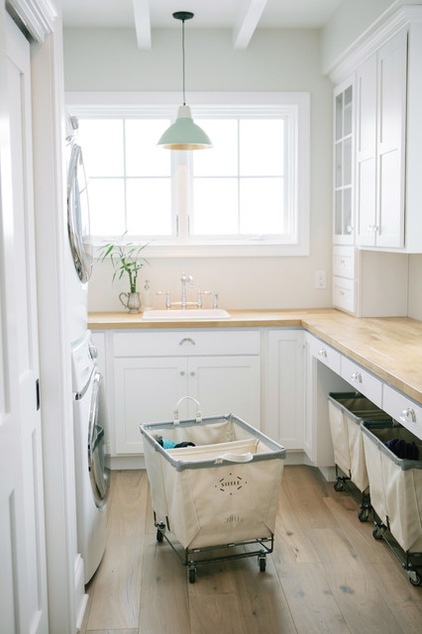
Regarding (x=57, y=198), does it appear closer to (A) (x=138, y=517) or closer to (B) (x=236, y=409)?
(A) (x=138, y=517)

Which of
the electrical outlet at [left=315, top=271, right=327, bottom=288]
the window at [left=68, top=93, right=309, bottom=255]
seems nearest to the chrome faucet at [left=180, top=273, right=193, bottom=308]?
the window at [left=68, top=93, right=309, bottom=255]

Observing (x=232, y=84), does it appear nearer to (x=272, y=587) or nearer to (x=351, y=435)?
(x=351, y=435)

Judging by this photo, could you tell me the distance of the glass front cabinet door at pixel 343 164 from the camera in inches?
168

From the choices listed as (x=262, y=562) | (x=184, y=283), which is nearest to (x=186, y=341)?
(x=184, y=283)

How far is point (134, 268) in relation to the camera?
4.61 meters

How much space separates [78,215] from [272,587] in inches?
63.0

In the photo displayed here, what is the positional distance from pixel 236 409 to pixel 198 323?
558 millimetres

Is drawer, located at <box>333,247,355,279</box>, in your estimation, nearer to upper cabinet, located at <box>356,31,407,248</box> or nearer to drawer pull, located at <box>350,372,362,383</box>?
upper cabinet, located at <box>356,31,407,248</box>

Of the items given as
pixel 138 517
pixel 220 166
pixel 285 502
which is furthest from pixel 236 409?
pixel 220 166

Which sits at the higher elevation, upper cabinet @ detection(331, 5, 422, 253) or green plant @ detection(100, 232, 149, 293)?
upper cabinet @ detection(331, 5, 422, 253)

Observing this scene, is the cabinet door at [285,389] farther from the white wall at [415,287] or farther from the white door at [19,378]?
the white door at [19,378]

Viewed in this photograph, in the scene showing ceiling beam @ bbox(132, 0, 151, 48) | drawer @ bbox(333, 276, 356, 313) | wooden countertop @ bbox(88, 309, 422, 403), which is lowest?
→ wooden countertop @ bbox(88, 309, 422, 403)

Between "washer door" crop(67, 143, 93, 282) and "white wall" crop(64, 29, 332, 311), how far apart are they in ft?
5.83

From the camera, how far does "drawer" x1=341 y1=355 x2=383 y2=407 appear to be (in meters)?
2.83
